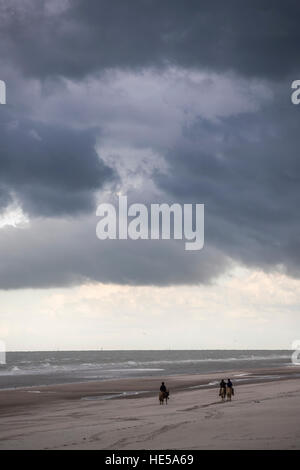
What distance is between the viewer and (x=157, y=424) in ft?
76.9

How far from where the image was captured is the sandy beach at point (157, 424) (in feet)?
60.6

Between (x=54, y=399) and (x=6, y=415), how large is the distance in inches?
437

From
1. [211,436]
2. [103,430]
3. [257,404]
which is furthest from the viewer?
[257,404]

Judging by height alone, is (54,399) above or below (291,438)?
below

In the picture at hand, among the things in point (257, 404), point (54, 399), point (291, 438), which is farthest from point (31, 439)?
point (54, 399)

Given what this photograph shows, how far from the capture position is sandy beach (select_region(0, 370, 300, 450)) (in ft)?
60.6
